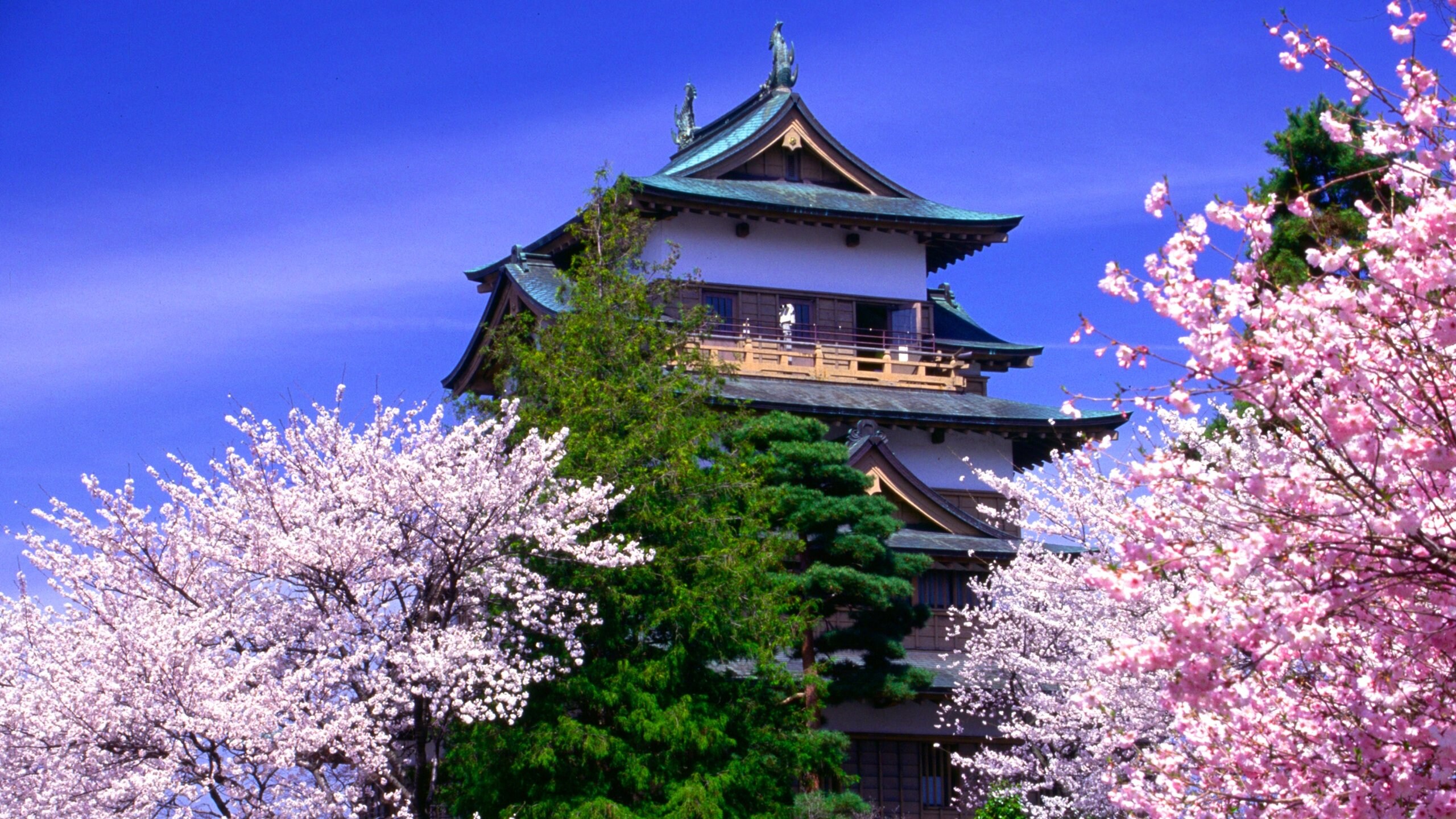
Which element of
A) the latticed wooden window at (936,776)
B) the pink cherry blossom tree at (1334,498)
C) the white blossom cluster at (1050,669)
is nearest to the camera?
the pink cherry blossom tree at (1334,498)

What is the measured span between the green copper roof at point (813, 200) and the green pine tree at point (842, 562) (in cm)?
764

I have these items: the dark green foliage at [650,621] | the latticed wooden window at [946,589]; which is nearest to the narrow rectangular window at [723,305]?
the latticed wooden window at [946,589]

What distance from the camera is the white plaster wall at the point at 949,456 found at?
2817cm

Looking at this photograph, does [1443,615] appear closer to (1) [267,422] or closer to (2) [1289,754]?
(2) [1289,754]

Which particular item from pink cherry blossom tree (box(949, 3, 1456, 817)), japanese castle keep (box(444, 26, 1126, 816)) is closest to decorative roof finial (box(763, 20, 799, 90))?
japanese castle keep (box(444, 26, 1126, 816))

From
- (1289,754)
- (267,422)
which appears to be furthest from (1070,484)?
(1289,754)

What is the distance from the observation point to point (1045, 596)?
20.4 meters

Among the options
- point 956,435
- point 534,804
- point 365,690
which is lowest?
point 534,804

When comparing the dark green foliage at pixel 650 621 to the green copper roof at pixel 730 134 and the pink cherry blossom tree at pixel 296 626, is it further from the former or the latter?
the green copper roof at pixel 730 134

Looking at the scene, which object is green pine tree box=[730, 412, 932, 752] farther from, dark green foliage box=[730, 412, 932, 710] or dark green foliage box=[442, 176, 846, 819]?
dark green foliage box=[442, 176, 846, 819]

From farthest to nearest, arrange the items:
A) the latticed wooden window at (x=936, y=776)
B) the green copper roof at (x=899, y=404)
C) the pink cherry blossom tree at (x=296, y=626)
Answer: the green copper roof at (x=899, y=404) → the latticed wooden window at (x=936, y=776) → the pink cherry blossom tree at (x=296, y=626)

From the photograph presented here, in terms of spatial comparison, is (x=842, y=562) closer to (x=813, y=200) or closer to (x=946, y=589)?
(x=946, y=589)

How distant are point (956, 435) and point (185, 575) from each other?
675 inches

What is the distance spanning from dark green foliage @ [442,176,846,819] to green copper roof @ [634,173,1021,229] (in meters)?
9.64
